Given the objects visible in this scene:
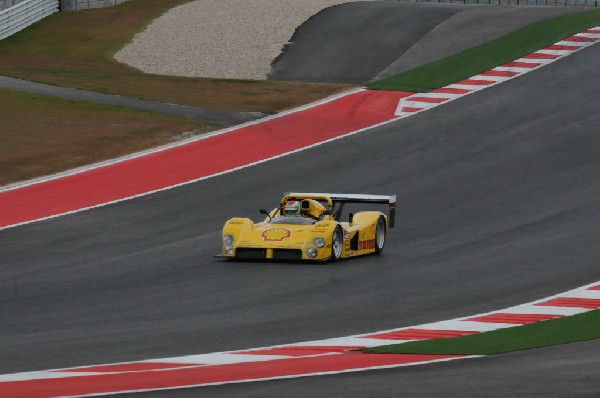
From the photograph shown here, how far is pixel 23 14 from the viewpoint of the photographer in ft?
153

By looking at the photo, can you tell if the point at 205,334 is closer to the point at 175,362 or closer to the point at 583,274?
the point at 175,362

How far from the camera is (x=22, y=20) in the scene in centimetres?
4659

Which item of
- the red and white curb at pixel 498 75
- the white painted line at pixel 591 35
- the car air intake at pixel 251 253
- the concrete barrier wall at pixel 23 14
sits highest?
the concrete barrier wall at pixel 23 14

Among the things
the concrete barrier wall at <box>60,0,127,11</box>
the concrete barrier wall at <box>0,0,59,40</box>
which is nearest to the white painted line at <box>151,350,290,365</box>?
the concrete barrier wall at <box>0,0,59,40</box>

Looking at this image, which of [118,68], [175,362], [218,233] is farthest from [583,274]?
[118,68]

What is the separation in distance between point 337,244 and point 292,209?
1.05m

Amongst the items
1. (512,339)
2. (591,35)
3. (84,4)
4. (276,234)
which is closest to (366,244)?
(276,234)

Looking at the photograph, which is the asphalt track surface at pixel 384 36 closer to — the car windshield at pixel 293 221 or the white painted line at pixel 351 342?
the car windshield at pixel 293 221

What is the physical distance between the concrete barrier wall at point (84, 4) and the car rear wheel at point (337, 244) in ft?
102

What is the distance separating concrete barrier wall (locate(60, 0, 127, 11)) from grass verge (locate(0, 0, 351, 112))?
15.6 inches

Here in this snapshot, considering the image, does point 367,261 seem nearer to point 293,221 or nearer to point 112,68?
point 293,221

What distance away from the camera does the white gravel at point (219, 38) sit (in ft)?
139

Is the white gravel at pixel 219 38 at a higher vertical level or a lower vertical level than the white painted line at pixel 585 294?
higher

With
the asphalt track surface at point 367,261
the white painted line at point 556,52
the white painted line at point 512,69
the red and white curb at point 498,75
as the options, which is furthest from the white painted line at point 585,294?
the white painted line at point 556,52
